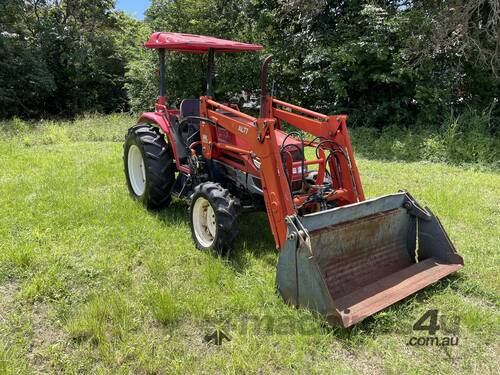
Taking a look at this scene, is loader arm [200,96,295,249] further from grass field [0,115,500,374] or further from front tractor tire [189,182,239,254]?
grass field [0,115,500,374]

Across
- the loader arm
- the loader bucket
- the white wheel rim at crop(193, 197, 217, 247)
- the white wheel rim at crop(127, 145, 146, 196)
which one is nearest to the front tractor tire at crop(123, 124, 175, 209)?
the white wheel rim at crop(127, 145, 146, 196)

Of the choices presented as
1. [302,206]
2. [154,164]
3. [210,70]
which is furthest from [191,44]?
[302,206]

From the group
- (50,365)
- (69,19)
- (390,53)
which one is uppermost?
(69,19)

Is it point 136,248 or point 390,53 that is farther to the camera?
point 390,53

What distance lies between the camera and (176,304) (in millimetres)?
2939

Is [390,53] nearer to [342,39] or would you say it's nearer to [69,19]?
[342,39]

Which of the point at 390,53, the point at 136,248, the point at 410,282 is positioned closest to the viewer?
the point at 410,282

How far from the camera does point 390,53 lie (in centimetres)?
943

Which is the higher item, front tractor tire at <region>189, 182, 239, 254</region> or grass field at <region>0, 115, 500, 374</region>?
front tractor tire at <region>189, 182, 239, 254</region>


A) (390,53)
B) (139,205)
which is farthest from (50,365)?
(390,53)

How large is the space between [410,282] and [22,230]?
3634 mm

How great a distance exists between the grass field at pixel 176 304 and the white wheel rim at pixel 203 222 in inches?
8.0

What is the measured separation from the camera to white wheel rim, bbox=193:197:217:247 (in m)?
3.85

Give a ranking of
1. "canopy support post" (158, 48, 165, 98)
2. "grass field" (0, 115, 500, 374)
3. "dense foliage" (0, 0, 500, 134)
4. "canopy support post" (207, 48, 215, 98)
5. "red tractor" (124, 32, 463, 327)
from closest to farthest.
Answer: "grass field" (0, 115, 500, 374)
"red tractor" (124, 32, 463, 327)
"canopy support post" (207, 48, 215, 98)
"canopy support post" (158, 48, 165, 98)
"dense foliage" (0, 0, 500, 134)
